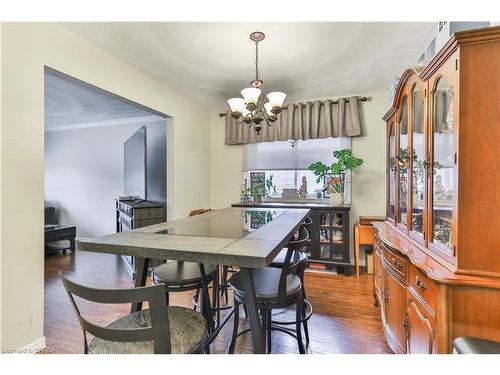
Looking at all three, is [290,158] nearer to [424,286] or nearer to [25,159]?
[424,286]

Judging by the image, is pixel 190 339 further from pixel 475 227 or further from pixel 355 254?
pixel 355 254

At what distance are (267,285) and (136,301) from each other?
0.91 metres

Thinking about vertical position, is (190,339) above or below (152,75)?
below

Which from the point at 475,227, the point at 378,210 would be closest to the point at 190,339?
the point at 475,227

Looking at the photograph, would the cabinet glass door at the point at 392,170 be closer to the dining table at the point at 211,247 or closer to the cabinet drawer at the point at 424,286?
the cabinet drawer at the point at 424,286

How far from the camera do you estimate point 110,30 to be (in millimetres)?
2148

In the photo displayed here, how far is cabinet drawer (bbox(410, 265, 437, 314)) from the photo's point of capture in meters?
1.21

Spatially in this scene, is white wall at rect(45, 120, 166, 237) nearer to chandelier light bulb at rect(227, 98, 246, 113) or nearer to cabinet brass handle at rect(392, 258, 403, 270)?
chandelier light bulb at rect(227, 98, 246, 113)

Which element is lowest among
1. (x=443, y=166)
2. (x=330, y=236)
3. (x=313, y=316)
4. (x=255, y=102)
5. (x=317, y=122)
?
(x=313, y=316)

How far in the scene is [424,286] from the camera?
1305mm

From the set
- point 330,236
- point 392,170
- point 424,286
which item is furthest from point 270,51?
point 330,236

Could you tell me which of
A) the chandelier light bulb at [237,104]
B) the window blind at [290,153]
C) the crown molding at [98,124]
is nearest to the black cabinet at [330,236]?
the window blind at [290,153]

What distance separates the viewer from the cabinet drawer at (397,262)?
1581mm

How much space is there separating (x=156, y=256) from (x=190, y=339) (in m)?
0.39
